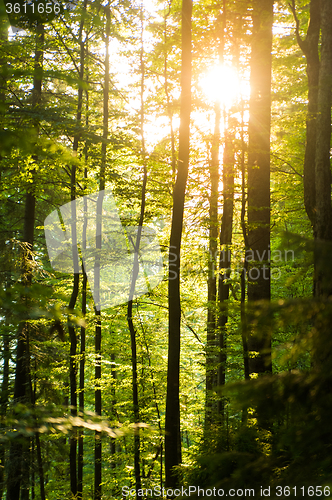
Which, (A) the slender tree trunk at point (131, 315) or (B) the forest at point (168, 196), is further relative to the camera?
(A) the slender tree trunk at point (131, 315)

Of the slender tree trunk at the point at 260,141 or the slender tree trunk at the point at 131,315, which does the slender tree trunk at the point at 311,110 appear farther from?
the slender tree trunk at the point at 131,315

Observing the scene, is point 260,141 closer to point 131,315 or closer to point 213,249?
point 213,249

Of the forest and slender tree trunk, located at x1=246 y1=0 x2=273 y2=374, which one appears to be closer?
the forest

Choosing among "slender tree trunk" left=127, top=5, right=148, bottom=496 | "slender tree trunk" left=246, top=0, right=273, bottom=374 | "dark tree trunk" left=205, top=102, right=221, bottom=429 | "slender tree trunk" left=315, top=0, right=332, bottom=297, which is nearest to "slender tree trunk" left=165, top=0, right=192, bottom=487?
"dark tree trunk" left=205, top=102, right=221, bottom=429

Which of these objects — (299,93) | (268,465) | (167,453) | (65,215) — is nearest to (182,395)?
(167,453)

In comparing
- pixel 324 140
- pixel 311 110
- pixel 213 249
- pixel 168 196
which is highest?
pixel 311 110

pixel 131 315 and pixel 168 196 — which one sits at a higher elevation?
pixel 168 196

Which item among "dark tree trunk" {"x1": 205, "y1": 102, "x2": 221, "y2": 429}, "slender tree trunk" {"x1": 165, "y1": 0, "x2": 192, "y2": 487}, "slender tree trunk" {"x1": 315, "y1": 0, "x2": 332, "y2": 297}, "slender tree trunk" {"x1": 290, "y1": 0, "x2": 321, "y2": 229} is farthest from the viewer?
"dark tree trunk" {"x1": 205, "y1": 102, "x2": 221, "y2": 429}

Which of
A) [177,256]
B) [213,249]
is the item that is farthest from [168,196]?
Answer: [177,256]

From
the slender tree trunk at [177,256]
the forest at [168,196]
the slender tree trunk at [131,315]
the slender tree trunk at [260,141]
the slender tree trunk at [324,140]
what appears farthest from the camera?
the slender tree trunk at [131,315]

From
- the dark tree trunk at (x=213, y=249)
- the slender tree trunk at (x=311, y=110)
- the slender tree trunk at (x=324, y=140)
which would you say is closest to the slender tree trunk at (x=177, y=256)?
the dark tree trunk at (x=213, y=249)

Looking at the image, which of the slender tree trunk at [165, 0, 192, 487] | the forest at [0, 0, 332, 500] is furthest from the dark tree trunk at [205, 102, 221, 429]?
the slender tree trunk at [165, 0, 192, 487]

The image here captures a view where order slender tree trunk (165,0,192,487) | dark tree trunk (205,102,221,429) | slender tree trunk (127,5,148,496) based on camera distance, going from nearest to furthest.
Answer: slender tree trunk (165,0,192,487)
slender tree trunk (127,5,148,496)
dark tree trunk (205,102,221,429)

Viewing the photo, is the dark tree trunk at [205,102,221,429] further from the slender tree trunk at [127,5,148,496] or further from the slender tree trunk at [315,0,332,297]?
the slender tree trunk at [315,0,332,297]
